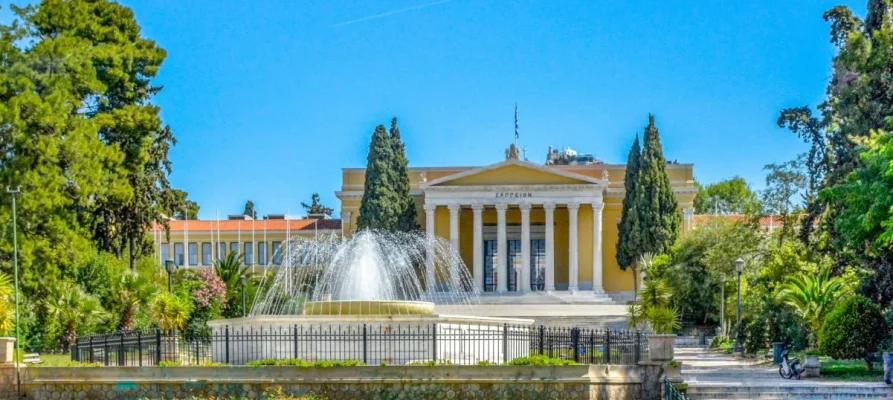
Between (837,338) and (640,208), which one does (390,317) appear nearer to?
(837,338)

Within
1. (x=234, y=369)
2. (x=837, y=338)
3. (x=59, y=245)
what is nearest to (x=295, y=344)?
(x=234, y=369)

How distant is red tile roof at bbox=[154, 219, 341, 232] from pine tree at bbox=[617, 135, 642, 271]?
18.6m

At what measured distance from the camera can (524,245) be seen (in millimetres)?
68938

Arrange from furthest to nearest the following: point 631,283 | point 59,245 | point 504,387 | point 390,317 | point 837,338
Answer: point 631,283 < point 59,245 < point 837,338 < point 390,317 < point 504,387

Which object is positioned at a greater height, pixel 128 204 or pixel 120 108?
pixel 120 108

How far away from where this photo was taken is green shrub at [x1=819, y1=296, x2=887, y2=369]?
30500mm

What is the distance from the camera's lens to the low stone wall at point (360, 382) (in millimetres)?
25125

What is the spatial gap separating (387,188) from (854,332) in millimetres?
38245

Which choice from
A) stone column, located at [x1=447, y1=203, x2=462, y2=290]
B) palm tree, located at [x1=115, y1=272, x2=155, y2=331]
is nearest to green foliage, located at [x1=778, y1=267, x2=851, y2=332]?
palm tree, located at [x1=115, y1=272, x2=155, y2=331]

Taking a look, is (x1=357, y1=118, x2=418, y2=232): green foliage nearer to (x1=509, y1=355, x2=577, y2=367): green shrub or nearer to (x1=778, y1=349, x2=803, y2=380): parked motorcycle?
(x1=778, y1=349, x2=803, y2=380): parked motorcycle

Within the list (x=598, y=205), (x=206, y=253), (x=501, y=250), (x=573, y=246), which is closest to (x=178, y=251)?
(x=206, y=253)

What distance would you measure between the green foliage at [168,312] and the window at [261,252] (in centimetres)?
3570

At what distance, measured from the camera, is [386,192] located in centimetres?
6575

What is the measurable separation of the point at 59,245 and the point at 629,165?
111ft
